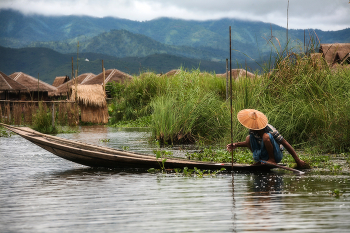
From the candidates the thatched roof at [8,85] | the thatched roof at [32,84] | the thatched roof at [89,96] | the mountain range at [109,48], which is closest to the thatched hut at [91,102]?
the thatched roof at [89,96]

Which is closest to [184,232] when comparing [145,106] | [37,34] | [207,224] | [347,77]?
[207,224]

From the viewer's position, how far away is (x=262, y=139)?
593cm

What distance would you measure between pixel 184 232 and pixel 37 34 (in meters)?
195

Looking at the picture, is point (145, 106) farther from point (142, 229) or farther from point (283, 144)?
point (142, 229)

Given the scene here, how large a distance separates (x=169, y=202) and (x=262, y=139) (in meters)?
1.96

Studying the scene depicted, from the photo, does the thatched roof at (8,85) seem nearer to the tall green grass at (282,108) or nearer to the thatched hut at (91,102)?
the thatched hut at (91,102)

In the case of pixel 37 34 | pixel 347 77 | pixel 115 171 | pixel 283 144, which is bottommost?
pixel 115 171

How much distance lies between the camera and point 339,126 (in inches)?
314

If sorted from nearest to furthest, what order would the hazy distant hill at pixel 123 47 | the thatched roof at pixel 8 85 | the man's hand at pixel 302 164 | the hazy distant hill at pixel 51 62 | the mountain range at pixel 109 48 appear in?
the man's hand at pixel 302 164
the thatched roof at pixel 8 85
the hazy distant hill at pixel 51 62
the mountain range at pixel 109 48
the hazy distant hill at pixel 123 47

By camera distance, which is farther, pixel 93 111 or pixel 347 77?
pixel 93 111

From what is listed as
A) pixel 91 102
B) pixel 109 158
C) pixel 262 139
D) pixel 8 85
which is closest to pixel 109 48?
pixel 8 85

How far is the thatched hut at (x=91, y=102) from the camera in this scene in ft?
64.0

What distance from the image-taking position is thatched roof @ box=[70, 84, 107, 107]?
19.5 metres

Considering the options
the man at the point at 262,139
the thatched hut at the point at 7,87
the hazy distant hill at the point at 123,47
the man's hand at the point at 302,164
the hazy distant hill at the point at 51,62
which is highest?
the hazy distant hill at the point at 123,47
